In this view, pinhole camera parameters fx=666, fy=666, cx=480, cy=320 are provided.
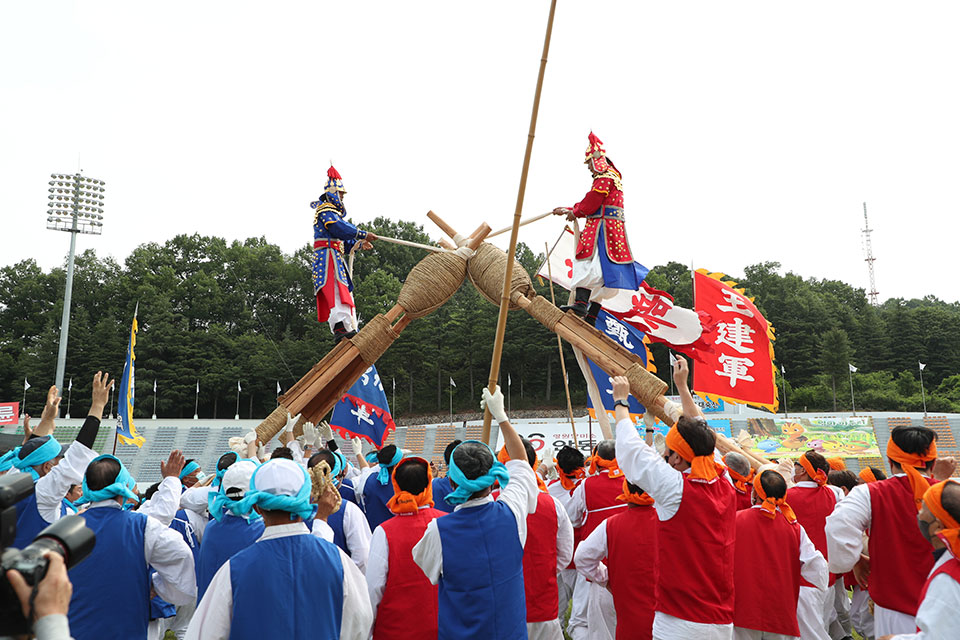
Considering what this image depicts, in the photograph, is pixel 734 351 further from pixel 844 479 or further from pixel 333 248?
pixel 333 248

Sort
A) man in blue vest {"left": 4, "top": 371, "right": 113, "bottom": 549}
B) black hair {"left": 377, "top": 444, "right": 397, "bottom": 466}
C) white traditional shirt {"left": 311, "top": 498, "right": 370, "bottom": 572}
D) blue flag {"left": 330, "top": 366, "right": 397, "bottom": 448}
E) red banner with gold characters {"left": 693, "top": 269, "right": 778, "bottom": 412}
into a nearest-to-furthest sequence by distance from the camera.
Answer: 1. man in blue vest {"left": 4, "top": 371, "right": 113, "bottom": 549}
2. white traditional shirt {"left": 311, "top": 498, "right": 370, "bottom": 572}
3. black hair {"left": 377, "top": 444, "right": 397, "bottom": 466}
4. red banner with gold characters {"left": 693, "top": 269, "right": 778, "bottom": 412}
5. blue flag {"left": 330, "top": 366, "right": 397, "bottom": 448}

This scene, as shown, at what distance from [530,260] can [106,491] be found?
55.6m

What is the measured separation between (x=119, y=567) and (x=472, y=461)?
5.93 feet

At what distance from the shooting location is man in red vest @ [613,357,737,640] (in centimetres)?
332

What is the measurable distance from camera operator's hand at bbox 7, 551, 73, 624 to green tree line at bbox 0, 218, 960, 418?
128 ft

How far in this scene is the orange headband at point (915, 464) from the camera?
11.9 ft

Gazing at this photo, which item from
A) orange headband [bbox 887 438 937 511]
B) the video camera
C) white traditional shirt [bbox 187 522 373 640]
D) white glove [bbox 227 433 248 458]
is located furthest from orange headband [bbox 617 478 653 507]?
white glove [bbox 227 433 248 458]

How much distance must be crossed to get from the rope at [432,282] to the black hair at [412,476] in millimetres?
3729

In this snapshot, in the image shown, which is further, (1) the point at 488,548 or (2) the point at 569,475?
(2) the point at 569,475

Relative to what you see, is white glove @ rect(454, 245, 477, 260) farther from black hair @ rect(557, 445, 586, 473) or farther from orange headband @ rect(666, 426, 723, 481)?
orange headband @ rect(666, 426, 723, 481)

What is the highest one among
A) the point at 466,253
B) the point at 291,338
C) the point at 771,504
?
the point at 291,338

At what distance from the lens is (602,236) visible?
654 centimetres

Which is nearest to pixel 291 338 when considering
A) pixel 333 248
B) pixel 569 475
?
pixel 333 248

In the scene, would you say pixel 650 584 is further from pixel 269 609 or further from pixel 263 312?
pixel 263 312
